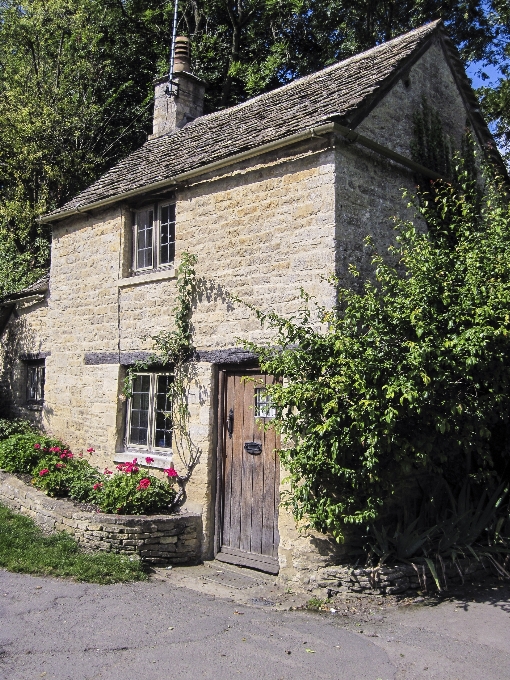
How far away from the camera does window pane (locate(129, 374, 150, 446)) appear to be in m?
10.1

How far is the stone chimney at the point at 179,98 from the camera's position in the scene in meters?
14.1

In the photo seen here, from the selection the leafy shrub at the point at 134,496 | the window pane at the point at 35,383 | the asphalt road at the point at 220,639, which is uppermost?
the window pane at the point at 35,383

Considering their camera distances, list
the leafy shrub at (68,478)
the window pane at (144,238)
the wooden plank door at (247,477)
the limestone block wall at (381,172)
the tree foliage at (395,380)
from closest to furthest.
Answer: the tree foliage at (395,380) < the limestone block wall at (381,172) < the wooden plank door at (247,477) < the leafy shrub at (68,478) < the window pane at (144,238)

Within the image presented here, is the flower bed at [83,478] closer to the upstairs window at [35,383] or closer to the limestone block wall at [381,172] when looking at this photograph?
the upstairs window at [35,383]

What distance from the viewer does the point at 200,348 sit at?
911cm

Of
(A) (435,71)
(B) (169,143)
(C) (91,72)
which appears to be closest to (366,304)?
(A) (435,71)

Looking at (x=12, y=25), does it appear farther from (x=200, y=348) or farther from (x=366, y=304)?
(x=366, y=304)

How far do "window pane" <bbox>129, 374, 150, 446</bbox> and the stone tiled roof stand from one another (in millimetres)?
3258

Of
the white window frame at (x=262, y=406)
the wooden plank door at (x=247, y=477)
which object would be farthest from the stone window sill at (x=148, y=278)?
the white window frame at (x=262, y=406)

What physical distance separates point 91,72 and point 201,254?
13.5 meters

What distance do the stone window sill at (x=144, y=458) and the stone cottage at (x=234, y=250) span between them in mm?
40

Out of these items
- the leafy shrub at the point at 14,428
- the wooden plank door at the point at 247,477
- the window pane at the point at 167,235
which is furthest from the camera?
the leafy shrub at the point at 14,428

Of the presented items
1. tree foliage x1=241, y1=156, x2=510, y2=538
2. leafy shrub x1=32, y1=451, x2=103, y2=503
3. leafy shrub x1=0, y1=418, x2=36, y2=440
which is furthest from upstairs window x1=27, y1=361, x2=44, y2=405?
tree foliage x1=241, y1=156, x2=510, y2=538

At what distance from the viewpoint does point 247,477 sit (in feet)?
27.8
